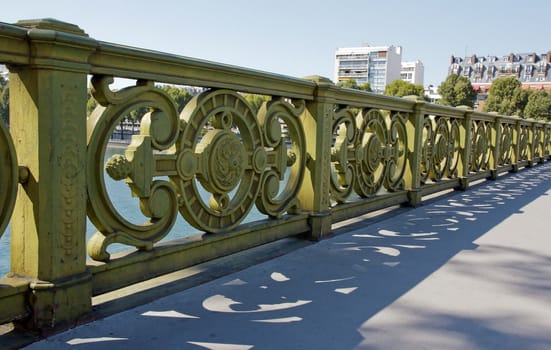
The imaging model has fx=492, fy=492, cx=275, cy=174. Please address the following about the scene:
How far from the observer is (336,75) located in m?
162

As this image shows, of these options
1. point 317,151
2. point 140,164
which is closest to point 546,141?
point 317,151

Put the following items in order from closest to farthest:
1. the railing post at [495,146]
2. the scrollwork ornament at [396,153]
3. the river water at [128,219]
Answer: the river water at [128,219]
the scrollwork ornament at [396,153]
the railing post at [495,146]

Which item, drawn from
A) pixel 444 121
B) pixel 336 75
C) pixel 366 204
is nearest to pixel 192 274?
pixel 366 204

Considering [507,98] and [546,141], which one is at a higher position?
[507,98]

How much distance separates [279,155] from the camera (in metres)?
4.15

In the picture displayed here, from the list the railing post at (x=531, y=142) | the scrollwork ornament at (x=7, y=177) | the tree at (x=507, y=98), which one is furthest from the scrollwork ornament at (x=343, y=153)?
the tree at (x=507, y=98)

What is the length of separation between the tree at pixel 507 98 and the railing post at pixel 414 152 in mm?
58007

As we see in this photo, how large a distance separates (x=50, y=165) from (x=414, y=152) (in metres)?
5.29

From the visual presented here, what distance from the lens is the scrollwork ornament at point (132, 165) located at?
264cm

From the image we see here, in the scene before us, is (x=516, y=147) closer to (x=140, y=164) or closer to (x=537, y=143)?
(x=537, y=143)

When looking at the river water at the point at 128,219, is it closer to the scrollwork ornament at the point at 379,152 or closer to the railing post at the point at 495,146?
the scrollwork ornament at the point at 379,152

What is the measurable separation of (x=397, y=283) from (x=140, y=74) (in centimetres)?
224

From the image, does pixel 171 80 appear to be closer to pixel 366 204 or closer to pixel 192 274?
pixel 192 274

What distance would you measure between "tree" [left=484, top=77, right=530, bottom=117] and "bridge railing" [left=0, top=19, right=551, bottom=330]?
60.6 m
